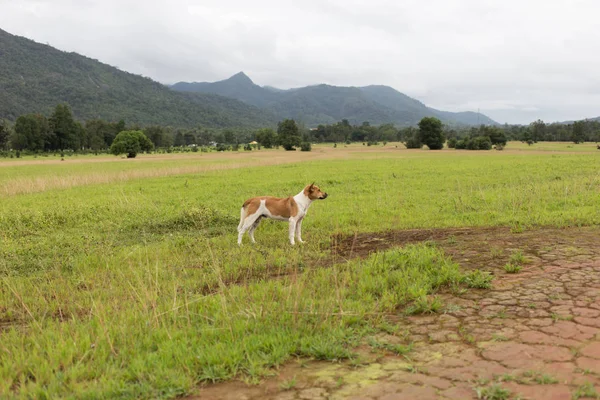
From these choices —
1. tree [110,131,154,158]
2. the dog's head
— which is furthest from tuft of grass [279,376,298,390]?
tree [110,131,154,158]

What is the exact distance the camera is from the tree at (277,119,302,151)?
329 feet

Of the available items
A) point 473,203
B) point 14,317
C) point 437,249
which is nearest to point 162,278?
point 14,317

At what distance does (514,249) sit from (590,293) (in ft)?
7.39

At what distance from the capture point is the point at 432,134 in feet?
289

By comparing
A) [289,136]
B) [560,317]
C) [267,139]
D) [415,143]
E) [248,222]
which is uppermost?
[289,136]

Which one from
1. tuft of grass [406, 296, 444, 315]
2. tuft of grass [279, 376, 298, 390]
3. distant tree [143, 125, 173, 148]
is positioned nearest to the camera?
tuft of grass [279, 376, 298, 390]

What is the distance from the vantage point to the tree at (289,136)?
329 ft

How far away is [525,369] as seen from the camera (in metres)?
3.63

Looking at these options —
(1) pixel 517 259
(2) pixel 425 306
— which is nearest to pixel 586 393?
(2) pixel 425 306

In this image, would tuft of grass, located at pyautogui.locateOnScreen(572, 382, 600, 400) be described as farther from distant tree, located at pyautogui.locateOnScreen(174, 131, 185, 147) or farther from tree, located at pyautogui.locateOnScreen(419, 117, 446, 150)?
distant tree, located at pyautogui.locateOnScreen(174, 131, 185, 147)

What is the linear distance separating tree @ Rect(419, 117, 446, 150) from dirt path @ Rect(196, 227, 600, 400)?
85986 mm

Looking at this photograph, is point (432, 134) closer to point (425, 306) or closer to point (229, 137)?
point (229, 137)

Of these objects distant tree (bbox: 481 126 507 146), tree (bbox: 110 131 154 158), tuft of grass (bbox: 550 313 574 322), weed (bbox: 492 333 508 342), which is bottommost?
weed (bbox: 492 333 508 342)

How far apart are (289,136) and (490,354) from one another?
9872cm
